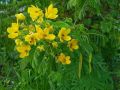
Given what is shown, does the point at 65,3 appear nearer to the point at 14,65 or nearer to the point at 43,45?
the point at 14,65

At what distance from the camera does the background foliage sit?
2066 millimetres

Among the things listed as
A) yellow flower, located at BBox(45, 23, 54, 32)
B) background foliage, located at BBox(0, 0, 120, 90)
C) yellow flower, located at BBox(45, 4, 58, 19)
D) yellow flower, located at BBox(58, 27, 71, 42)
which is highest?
yellow flower, located at BBox(45, 4, 58, 19)

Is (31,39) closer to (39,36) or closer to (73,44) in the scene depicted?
(39,36)

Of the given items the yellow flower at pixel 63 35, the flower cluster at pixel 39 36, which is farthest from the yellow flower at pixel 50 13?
the yellow flower at pixel 63 35

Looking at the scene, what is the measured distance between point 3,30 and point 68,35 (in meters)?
0.94

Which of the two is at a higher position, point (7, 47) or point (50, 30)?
point (50, 30)

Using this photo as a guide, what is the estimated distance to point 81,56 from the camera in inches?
77.5

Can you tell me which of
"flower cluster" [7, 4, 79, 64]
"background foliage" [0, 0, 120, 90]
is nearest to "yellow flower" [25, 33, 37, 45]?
"flower cluster" [7, 4, 79, 64]

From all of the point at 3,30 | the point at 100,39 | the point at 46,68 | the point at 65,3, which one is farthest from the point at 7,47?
the point at 46,68

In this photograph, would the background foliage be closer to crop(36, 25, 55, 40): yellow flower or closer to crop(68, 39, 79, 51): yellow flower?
crop(68, 39, 79, 51): yellow flower

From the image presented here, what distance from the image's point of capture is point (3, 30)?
2.74 m

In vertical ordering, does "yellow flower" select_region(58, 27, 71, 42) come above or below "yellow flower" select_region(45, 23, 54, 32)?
below

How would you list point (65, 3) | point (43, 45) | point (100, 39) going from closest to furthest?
point (43, 45) < point (100, 39) < point (65, 3)

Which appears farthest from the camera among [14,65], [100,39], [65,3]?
[14,65]
